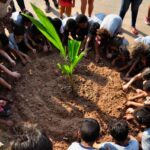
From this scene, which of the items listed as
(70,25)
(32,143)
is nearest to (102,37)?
(70,25)

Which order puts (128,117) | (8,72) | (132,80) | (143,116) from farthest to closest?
(132,80) < (8,72) < (128,117) < (143,116)

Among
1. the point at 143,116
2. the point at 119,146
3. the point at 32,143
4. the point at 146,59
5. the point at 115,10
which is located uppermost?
the point at 115,10

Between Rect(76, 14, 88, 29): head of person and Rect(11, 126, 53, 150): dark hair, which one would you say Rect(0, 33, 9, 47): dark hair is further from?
Rect(11, 126, 53, 150): dark hair

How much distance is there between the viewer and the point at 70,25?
5.82m

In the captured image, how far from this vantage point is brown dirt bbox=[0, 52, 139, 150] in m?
4.93

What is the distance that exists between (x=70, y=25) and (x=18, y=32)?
0.71 metres

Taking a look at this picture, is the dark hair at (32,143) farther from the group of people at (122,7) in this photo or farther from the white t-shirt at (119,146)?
the group of people at (122,7)

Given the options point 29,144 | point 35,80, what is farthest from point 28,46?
point 29,144

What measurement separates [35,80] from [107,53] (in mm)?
1111

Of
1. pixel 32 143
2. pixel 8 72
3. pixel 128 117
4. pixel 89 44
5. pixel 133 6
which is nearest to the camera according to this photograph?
pixel 32 143

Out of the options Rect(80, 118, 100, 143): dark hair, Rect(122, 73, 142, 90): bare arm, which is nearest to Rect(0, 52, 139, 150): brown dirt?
Rect(122, 73, 142, 90): bare arm

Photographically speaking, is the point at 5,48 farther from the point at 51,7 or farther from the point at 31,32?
the point at 51,7

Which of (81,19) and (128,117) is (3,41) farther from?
(128,117)

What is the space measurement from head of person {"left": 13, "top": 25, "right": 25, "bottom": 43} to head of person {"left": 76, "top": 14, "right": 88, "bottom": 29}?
0.75 metres
